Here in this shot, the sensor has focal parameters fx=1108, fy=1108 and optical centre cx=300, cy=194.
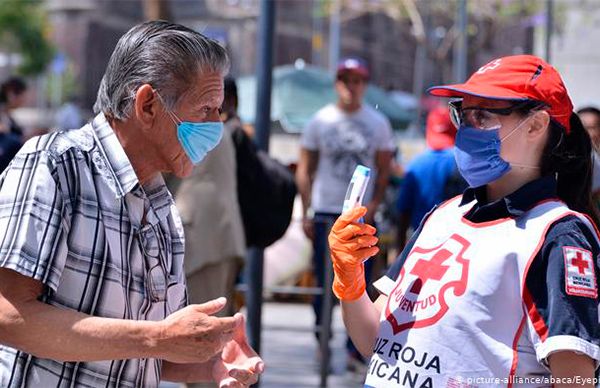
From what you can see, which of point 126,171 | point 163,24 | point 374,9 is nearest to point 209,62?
point 163,24

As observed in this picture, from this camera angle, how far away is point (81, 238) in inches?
93.0

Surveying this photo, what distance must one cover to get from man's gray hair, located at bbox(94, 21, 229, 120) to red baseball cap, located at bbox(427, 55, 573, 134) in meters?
0.64

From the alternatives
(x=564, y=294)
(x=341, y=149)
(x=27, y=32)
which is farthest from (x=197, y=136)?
(x=27, y=32)

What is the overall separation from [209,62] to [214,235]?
288cm

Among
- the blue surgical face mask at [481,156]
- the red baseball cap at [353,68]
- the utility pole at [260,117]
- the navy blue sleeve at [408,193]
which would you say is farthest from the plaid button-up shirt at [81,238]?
the red baseball cap at [353,68]

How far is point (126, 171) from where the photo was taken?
2.47 m

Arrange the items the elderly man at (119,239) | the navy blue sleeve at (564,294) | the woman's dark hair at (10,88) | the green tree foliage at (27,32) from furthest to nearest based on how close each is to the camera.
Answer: the green tree foliage at (27,32), the woman's dark hair at (10,88), the navy blue sleeve at (564,294), the elderly man at (119,239)

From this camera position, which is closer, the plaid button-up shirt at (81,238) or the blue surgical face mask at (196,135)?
the plaid button-up shirt at (81,238)

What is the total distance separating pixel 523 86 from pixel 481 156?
199 mm

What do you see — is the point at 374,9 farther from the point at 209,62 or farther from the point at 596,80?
the point at 209,62

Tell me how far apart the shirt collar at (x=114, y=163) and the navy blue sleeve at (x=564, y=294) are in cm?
92

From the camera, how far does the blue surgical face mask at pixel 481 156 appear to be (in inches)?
106

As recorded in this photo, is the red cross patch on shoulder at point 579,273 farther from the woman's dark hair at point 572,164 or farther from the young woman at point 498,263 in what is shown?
the woman's dark hair at point 572,164

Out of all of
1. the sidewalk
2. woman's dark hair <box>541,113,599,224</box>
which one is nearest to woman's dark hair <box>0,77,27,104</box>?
the sidewalk
